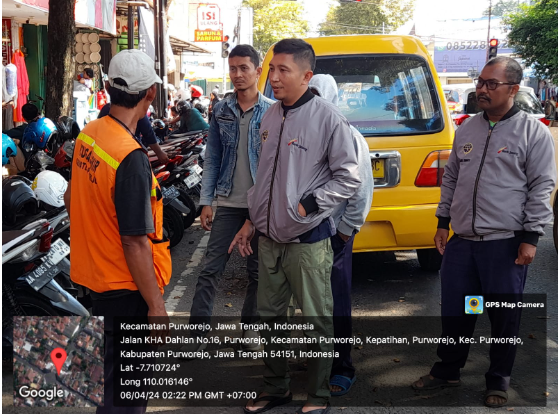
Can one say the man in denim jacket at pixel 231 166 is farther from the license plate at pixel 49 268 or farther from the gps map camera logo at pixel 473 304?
the gps map camera logo at pixel 473 304

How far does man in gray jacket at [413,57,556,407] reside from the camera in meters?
3.82

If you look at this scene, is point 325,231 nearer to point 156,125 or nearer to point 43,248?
point 43,248

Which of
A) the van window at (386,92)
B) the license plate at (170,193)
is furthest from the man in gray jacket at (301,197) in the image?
the license plate at (170,193)

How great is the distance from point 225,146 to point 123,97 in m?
2.19

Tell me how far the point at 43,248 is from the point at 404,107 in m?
3.08

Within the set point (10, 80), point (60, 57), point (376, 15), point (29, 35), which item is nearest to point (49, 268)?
point (60, 57)

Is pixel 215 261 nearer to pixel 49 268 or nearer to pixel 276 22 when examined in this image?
pixel 49 268

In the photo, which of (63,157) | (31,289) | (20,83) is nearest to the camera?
(31,289)

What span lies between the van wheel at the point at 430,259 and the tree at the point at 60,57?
5316 millimetres

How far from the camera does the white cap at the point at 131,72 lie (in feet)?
8.85

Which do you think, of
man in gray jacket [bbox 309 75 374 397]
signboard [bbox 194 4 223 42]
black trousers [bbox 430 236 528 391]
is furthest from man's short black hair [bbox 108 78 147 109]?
signboard [bbox 194 4 223 42]

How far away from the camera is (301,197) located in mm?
3547

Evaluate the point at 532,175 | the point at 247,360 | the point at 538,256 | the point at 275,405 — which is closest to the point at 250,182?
the point at 247,360

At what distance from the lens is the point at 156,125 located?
12.3m
